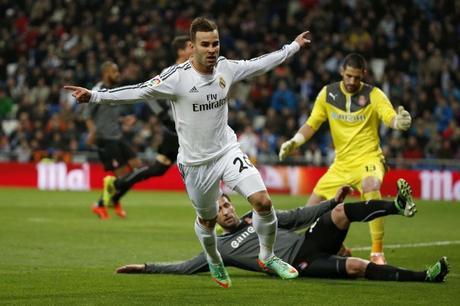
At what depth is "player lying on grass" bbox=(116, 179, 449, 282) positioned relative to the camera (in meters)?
9.09

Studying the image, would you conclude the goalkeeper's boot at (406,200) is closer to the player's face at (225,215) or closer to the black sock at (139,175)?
the player's face at (225,215)

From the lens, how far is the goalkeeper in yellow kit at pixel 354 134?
10984mm

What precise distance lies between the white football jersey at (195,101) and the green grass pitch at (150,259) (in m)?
1.24

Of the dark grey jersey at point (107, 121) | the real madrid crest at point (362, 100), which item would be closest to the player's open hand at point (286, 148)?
the real madrid crest at point (362, 100)

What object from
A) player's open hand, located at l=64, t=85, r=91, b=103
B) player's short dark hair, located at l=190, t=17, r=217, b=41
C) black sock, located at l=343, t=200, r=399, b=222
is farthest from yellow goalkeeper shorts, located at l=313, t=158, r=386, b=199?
player's open hand, located at l=64, t=85, r=91, b=103

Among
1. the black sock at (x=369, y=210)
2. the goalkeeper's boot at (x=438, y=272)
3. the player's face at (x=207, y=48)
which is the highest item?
the player's face at (x=207, y=48)

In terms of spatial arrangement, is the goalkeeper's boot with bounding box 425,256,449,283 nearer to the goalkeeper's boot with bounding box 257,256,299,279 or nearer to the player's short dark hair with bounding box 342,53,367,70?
the goalkeeper's boot with bounding box 257,256,299,279

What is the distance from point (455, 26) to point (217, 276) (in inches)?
822

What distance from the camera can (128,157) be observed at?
1817 centimetres

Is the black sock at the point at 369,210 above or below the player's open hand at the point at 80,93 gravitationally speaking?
below

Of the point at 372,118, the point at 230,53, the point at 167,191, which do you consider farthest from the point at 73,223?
the point at 230,53

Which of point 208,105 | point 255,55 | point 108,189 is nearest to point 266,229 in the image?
point 208,105

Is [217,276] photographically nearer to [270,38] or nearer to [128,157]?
[128,157]

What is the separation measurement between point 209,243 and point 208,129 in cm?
108
